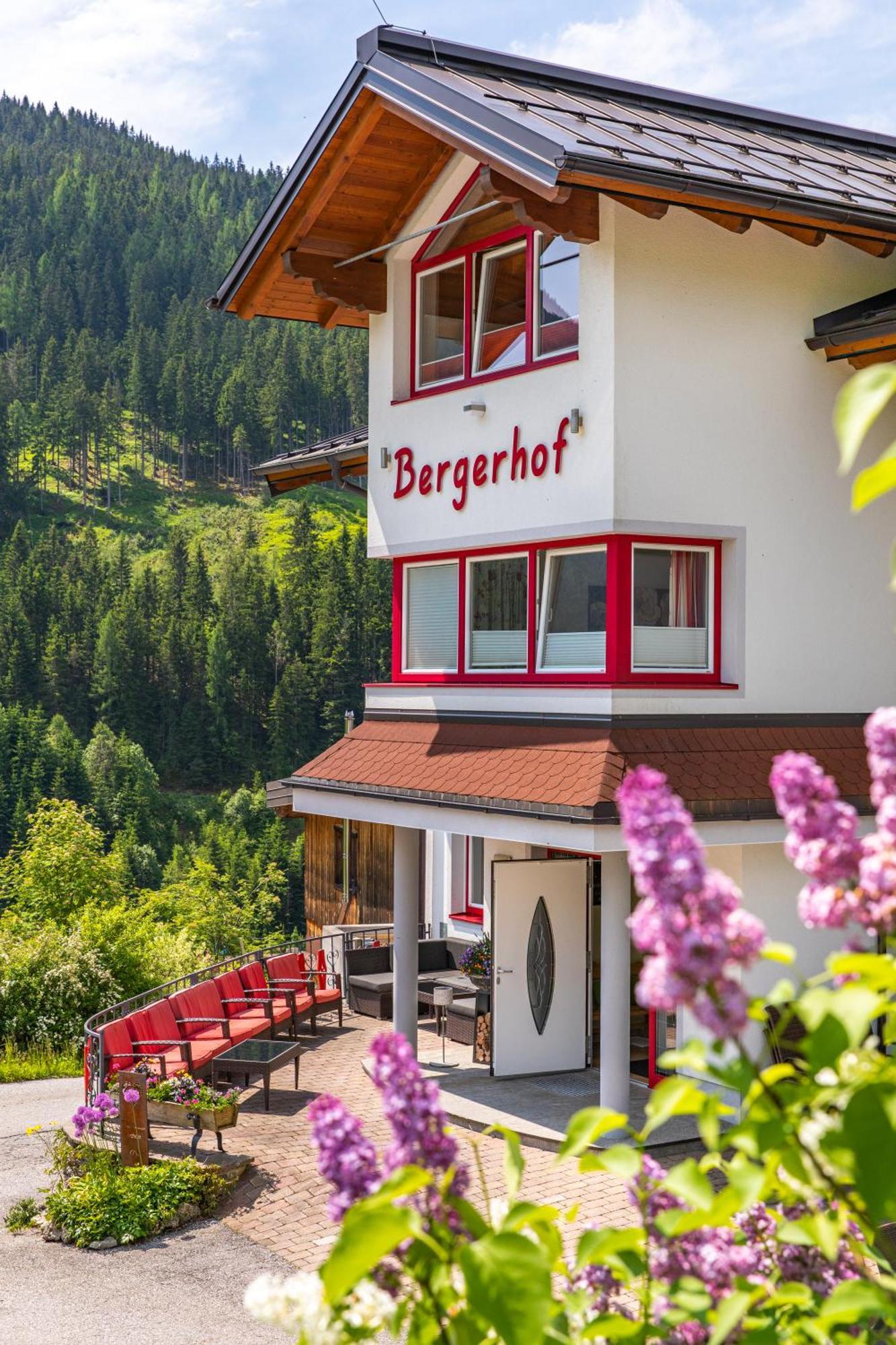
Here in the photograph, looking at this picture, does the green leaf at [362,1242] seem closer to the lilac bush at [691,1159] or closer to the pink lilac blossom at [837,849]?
the lilac bush at [691,1159]

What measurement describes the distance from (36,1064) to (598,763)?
8.20 meters

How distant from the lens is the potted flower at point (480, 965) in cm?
1545

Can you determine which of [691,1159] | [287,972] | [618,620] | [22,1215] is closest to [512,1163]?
[691,1159]

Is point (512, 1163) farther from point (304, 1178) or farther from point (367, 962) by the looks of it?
point (367, 962)

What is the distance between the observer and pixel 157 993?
→ 733 inches

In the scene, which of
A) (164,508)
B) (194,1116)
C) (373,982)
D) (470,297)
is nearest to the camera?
(194,1116)

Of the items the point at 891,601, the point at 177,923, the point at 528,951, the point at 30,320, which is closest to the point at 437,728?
the point at 528,951

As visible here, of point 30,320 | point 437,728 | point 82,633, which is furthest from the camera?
Answer: point 30,320

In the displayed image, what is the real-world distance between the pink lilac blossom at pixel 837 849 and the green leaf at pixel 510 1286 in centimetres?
60

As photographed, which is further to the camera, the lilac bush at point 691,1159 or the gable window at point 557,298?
the gable window at point 557,298

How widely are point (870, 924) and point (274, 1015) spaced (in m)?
13.9

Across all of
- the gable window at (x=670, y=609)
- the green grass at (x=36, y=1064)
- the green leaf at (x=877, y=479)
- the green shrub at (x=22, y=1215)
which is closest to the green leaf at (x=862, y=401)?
the green leaf at (x=877, y=479)

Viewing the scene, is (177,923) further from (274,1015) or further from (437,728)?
(437,728)

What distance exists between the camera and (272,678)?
125812mm
